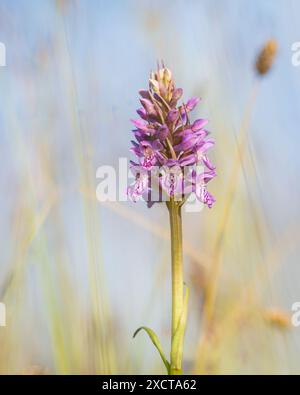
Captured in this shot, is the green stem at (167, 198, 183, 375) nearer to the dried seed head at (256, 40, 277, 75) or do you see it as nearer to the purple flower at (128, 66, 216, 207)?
the purple flower at (128, 66, 216, 207)

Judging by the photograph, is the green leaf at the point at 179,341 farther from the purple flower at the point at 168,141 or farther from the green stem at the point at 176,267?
the purple flower at the point at 168,141

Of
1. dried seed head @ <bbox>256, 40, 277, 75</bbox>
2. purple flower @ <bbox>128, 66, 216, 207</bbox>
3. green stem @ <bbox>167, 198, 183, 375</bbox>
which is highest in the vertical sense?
dried seed head @ <bbox>256, 40, 277, 75</bbox>

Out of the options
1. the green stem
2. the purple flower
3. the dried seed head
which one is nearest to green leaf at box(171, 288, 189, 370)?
the green stem

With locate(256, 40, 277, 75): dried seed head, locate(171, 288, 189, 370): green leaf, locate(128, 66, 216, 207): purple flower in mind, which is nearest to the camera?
locate(171, 288, 189, 370): green leaf

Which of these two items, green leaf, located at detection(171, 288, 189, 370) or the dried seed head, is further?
the dried seed head

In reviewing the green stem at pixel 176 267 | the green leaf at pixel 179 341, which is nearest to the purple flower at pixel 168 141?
the green stem at pixel 176 267

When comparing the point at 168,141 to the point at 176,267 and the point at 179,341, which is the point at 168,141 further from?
the point at 179,341

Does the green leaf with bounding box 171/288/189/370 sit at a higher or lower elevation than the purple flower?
lower
